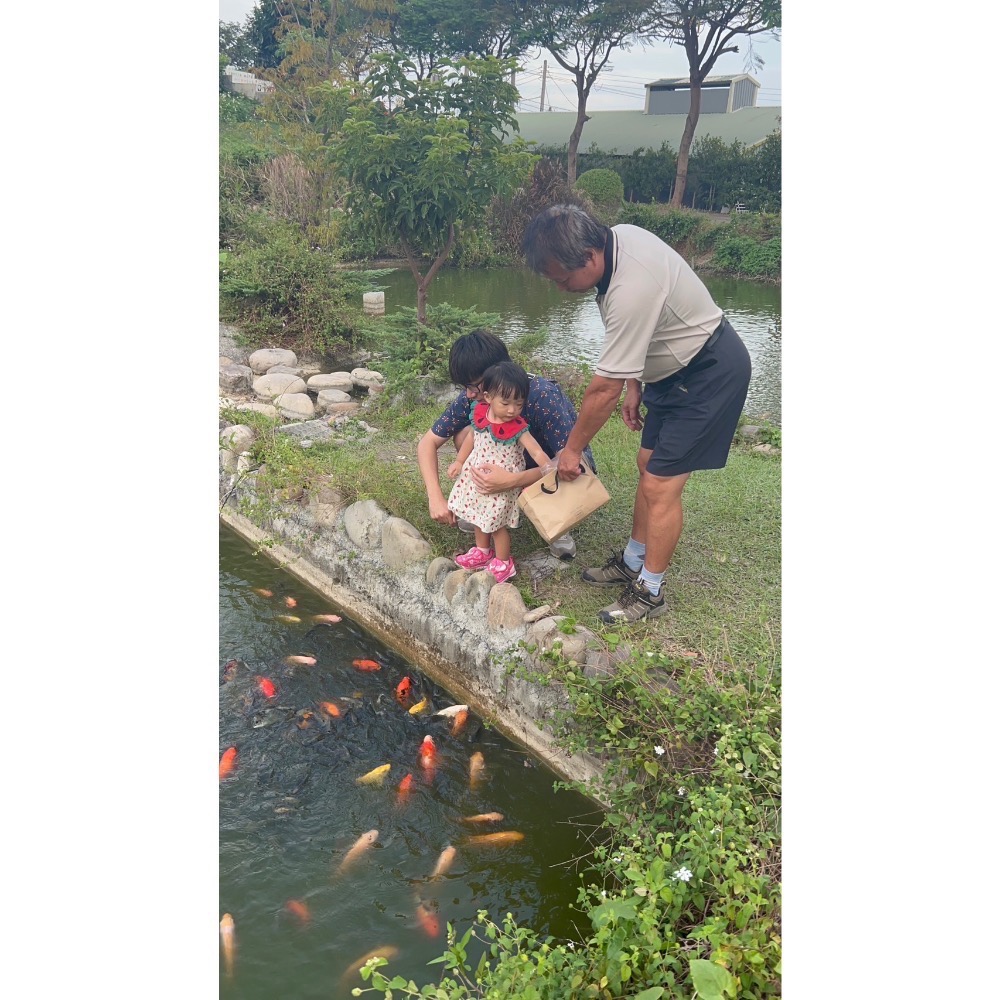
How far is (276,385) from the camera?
5.73m

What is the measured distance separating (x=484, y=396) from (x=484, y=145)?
130 inches

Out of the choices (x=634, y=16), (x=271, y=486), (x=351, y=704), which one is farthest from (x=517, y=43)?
(x=351, y=704)

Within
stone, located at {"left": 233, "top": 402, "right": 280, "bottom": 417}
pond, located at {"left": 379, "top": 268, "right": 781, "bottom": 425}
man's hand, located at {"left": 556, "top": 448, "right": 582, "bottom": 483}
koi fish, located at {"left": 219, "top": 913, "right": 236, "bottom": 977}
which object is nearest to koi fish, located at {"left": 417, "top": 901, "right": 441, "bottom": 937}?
koi fish, located at {"left": 219, "top": 913, "right": 236, "bottom": 977}

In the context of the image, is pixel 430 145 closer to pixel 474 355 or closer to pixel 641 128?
pixel 641 128

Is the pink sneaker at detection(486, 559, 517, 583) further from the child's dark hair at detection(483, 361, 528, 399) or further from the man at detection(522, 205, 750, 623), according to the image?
the child's dark hair at detection(483, 361, 528, 399)

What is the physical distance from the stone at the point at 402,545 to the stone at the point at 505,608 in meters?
0.45

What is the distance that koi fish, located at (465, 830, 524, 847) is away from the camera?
235cm

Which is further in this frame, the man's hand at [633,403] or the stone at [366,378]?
the stone at [366,378]

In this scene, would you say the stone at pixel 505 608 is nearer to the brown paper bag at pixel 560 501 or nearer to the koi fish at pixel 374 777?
the brown paper bag at pixel 560 501

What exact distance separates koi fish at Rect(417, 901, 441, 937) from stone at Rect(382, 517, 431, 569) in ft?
4.31

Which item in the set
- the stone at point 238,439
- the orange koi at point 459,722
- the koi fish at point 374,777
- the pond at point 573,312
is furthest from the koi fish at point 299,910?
the pond at point 573,312

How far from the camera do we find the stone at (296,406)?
5213 mm

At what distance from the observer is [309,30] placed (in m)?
6.76

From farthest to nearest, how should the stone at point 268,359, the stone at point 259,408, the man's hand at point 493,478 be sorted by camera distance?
the stone at point 268,359, the stone at point 259,408, the man's hand at point 493,478
